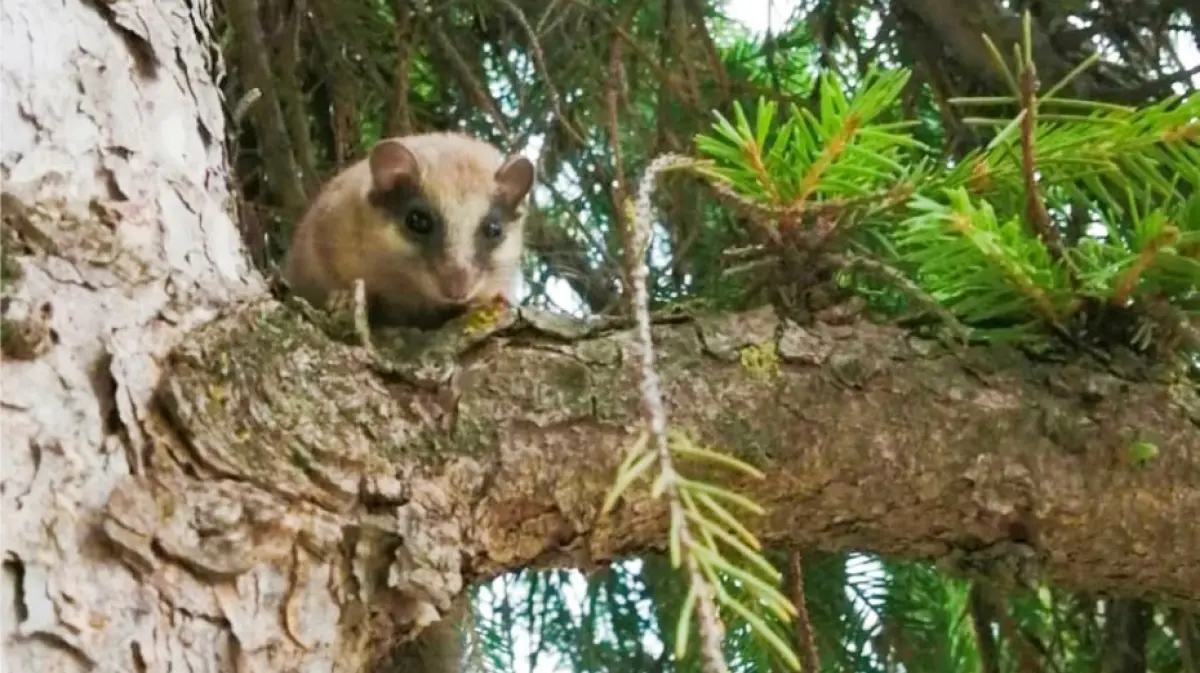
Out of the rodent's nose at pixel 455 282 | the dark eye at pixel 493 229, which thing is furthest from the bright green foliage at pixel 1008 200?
the dark eye at pixel 493 229

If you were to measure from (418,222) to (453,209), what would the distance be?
8 cm

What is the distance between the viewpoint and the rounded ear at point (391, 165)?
2.23 m

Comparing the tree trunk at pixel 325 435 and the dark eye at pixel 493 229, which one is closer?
the tree trunk at pixel 325 435

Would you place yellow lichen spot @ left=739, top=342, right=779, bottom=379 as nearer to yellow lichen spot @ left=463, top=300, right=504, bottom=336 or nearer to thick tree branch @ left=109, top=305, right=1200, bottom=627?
thick tree branch @ left=109, top=305, right=1200, bottom=627

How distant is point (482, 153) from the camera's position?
8.35 ft

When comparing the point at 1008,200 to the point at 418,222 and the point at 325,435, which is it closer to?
the point at 325,435

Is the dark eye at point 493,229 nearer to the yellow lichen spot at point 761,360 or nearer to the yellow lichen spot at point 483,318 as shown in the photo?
the yellow lichen spot at point 483,318

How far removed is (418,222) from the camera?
2463 millimetres

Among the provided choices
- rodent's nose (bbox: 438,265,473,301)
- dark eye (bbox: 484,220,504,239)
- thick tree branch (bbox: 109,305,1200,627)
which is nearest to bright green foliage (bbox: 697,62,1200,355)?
thick tree branch (bbox: 109,305,1200,627)

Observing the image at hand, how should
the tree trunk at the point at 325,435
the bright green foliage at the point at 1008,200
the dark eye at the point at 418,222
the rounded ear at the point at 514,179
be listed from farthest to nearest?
1. the dark eye at the point at 418,222
2. the rounded ear at the point at 514,179
3. the bright green foliage at the point at 1008,200
4. the tree trunk at the point at 325,435

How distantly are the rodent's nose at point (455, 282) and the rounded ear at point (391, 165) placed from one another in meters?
0.18

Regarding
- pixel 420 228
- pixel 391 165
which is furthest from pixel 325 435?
pixel 420 228

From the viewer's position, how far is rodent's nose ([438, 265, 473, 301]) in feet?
7.14

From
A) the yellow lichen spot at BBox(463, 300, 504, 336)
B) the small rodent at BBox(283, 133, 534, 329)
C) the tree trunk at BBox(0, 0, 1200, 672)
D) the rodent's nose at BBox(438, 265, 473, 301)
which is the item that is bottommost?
the tree trunk at BBox(0, 0, 1200, 672)
